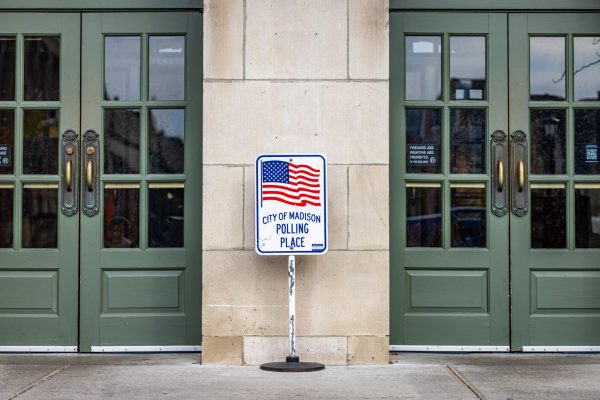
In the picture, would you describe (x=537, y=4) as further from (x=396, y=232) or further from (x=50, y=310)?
(x=50, y=310)

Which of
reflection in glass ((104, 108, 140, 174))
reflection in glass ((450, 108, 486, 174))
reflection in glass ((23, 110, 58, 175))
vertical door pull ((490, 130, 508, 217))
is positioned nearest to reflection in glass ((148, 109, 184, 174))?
reflection in glass ((104, 108, 140, 174))

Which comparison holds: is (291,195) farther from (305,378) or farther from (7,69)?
(7,69)

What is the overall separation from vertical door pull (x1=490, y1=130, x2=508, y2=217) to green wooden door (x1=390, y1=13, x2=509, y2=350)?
2 cm

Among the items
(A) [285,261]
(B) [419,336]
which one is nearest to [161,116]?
(A) [285,261]

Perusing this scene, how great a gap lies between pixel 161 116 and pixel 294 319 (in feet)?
6.95

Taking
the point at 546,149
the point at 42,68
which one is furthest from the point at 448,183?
the point at 42,68

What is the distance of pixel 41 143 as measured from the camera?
8.51 meters

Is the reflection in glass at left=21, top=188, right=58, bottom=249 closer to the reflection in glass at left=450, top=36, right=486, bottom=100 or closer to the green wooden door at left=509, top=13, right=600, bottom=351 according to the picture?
the reflection in glass at left=450, top=36, right=486, bottom=100

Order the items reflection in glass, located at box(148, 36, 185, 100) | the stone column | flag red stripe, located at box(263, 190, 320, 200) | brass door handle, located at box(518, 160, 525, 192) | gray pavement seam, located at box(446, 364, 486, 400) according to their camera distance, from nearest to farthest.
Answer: gray pavement seam, located at box(446, 364, 486, 400)
flag red stripe, located at box(263, 190, 320, 200)
the stone column
brass door handle, located at box(518, 160, 525, 192)
reflection in glass, located at box(148, 36, 185, 100)

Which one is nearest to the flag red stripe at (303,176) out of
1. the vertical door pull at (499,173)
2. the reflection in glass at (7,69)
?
the vertical door pull at (499,173)

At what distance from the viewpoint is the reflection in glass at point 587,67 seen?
335 inches

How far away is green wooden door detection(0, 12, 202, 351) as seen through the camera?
8398 millimetres

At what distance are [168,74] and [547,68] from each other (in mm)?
3184

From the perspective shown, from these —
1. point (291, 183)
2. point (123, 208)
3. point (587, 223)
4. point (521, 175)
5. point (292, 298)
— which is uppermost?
point (521, 175)
